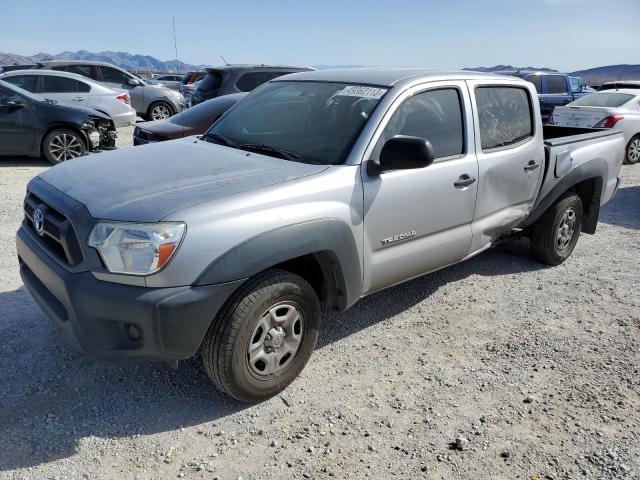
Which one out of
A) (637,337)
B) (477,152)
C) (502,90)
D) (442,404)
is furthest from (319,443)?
(502,90)

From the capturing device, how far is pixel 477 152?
3.96m

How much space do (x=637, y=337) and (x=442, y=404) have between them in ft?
6.03

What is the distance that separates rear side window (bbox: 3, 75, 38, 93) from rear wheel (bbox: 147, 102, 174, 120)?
155 inches

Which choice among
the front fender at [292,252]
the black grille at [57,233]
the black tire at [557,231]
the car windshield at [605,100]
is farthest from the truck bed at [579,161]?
the car windshield at [605,100]

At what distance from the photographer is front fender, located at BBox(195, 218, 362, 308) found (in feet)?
8.55

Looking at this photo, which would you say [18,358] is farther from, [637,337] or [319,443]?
[637,337]

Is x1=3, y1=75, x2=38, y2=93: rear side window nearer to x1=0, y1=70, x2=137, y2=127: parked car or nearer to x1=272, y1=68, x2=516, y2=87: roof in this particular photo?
x1=0, y1=70, x2=137, y2=127: parked car

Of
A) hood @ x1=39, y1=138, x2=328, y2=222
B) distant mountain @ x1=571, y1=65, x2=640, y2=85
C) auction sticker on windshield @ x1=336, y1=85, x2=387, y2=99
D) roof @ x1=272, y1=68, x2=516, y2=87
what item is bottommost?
distant mountain @ x1=571, y1=65, x2=640, y2=85

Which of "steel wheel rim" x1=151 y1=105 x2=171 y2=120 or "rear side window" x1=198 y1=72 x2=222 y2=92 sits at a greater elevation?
"rear side window" x1=198 y1=72 x2=222 y2=92

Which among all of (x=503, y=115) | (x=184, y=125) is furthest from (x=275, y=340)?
(x=184, y=125)

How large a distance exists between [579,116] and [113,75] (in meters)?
12.2

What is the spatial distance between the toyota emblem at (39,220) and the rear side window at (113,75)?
13848mm

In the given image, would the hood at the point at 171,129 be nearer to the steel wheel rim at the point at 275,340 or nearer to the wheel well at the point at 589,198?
the wheel well at the point at 589,198

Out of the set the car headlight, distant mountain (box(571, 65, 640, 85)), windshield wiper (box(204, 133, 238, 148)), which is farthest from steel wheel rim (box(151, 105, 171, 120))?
distant mountain (box(571, 65, 640, 85))
